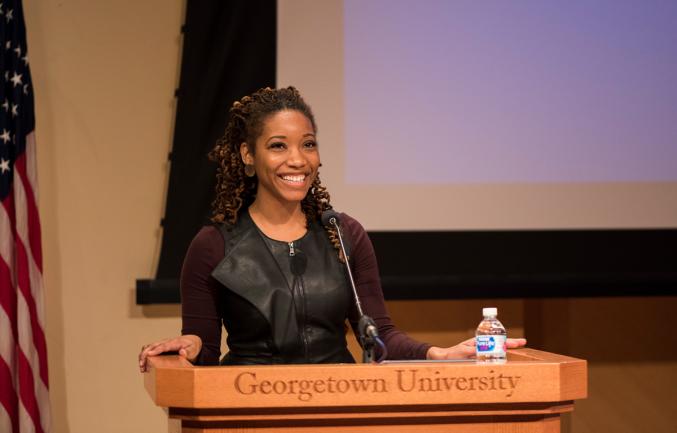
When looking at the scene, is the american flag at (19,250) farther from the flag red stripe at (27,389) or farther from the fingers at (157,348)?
the fingers at (157,348)

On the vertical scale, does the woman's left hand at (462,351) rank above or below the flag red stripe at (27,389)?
above

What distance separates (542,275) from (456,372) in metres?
2.89

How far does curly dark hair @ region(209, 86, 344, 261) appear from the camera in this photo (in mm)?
2711

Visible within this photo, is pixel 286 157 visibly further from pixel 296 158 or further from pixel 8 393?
pixel 8 393

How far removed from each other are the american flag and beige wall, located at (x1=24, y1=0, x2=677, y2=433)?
291 millimetres

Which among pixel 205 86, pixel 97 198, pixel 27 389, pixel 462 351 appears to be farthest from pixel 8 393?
pixel 462 351

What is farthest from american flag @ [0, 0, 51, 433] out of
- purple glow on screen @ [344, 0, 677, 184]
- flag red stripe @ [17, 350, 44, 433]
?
purple glow on screen @ [344, 0, 677, 184]

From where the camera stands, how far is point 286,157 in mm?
2615

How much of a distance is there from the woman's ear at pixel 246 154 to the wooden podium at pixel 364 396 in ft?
3.15

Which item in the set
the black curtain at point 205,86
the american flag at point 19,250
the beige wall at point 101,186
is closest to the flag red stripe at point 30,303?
the american flag at point 19,250

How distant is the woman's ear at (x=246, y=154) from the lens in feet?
8.99

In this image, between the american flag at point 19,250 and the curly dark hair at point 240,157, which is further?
the american flag at point 19,250

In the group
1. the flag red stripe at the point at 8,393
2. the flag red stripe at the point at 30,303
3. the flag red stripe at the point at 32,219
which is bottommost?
the flag red stripe at the point at 8,393

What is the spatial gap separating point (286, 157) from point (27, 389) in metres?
2.23
